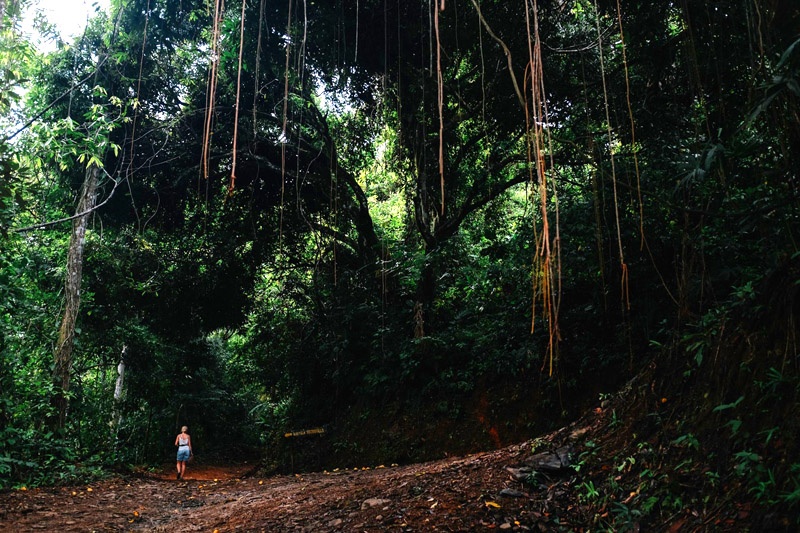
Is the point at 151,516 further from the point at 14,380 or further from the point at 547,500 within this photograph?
the point at 547,500

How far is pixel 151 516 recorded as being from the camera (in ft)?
16.1

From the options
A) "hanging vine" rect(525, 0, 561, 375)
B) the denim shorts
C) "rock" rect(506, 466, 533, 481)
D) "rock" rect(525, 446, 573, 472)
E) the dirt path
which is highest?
"hanging vine" rect(525, 0, 561, 375)

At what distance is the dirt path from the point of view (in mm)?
2844

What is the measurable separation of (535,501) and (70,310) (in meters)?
7.00

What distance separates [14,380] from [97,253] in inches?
106

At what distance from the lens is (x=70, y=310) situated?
714cm

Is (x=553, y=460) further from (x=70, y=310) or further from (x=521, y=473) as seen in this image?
(x=70, y=310)

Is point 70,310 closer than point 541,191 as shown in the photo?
No

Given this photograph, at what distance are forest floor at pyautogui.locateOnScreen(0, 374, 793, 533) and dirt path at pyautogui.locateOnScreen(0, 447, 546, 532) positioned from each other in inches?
0.4

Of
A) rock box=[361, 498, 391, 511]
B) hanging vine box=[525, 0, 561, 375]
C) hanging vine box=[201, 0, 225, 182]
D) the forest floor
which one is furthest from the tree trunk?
hanging vine box=[525, 0, 561, 375]

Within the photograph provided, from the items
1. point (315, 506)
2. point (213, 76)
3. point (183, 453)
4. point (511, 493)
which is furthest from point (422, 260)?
point (183, 453)

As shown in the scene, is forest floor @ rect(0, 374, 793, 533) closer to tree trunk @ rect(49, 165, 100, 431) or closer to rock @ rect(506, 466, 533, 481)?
rock @ rect(506, 466, 533, 481)

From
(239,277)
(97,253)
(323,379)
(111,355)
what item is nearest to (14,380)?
(97,253)

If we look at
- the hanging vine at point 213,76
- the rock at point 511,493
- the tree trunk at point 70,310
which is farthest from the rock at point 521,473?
the tree trunk at point 70,310
